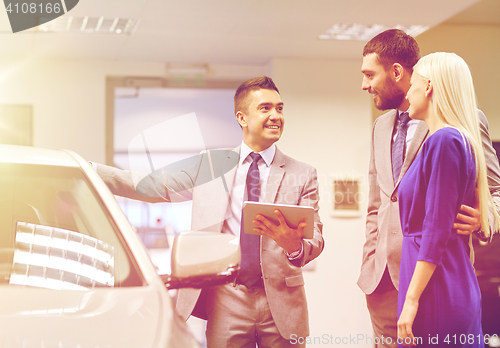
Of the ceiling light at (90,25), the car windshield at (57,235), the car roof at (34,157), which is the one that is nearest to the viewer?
the car windshield at (57,235)

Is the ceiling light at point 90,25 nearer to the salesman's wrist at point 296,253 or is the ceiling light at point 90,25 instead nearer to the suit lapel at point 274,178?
the suit lapel at point 274,178

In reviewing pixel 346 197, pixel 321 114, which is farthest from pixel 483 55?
pixel 346 197

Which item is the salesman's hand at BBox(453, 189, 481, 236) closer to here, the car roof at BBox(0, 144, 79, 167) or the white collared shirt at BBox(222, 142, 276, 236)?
the white collared shirt at BBox(222, 142, 276, 236)

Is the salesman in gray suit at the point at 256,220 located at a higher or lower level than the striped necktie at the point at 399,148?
lower

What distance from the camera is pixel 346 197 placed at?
415 centimetres

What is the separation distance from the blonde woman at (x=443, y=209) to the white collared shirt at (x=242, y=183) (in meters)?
0.61

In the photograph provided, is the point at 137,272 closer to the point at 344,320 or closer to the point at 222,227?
the point at 222,227

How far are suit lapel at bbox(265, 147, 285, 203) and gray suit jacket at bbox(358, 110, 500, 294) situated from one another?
0.36 m

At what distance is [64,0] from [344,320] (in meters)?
3.32

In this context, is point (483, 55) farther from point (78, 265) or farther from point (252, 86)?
point (78, 265)

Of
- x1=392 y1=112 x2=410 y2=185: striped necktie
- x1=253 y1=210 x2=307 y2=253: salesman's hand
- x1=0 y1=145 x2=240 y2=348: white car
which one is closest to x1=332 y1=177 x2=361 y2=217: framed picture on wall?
x1=392 y1=112 x2=410 y2=185: striped necktie

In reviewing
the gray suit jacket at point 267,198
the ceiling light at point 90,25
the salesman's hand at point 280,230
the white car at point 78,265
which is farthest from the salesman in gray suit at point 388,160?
the ceiling light at point 90,25

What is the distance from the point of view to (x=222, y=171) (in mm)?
1842

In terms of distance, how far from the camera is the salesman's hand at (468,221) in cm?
132
